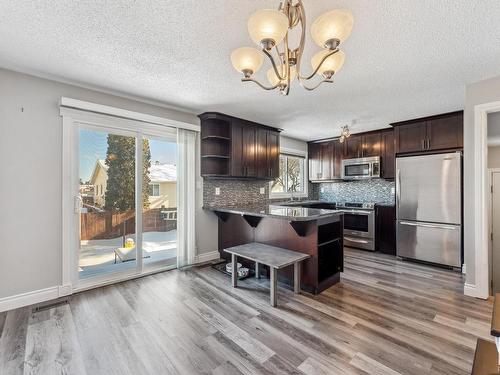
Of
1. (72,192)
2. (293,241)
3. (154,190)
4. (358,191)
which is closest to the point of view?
(72,192)

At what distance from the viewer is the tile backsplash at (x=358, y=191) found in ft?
16.6

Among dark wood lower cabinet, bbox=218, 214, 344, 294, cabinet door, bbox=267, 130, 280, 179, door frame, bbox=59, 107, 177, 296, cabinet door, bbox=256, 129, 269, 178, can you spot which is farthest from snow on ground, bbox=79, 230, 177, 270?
cabinet door, bbox=267, 130, 280, 179

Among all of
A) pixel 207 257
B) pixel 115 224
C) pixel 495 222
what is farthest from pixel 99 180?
pixel 495 222

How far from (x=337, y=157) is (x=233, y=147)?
2725mm

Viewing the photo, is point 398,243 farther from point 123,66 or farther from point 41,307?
point 41,307

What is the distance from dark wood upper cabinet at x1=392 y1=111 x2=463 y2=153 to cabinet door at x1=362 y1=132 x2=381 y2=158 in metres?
0.56

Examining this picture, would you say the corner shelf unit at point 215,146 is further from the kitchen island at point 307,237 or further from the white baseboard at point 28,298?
the white baseboard at point 28,298

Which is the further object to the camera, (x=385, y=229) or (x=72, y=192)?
(x=385, y=229)

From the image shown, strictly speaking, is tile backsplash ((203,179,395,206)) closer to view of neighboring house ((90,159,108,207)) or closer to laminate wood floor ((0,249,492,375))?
view of neighboring house ((90,159,108,207))

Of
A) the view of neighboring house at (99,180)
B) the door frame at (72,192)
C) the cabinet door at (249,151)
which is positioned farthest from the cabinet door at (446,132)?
the view of neighboring house at (99,180)

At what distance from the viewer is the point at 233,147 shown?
13.4 feet

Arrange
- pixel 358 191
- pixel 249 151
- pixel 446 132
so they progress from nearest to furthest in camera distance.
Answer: pixel 446 132, pixel 249 151, pixel 358 191

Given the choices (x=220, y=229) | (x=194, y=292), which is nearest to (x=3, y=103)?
(x=194, y=292)

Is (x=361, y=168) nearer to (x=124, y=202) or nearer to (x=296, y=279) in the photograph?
(x=296, y=279)
